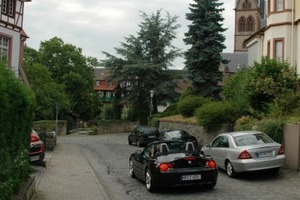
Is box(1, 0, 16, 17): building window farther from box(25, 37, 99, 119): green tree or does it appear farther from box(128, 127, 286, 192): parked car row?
box(25, 37, 99, 119): green tree

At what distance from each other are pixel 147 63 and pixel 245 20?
197 ft

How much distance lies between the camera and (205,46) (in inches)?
1516

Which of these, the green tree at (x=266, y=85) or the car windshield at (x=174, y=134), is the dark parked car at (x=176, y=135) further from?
the green tree at (x=266, y=85)

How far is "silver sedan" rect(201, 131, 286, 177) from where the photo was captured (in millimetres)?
13430

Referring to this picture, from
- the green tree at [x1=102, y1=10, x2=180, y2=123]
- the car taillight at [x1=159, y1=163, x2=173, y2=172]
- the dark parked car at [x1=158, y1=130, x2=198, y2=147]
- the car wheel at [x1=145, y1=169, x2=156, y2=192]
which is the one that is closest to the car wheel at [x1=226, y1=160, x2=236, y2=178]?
the car wheel at [x1=145, y1=169, x2=156, y2=192]

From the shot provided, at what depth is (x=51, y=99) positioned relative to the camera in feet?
176

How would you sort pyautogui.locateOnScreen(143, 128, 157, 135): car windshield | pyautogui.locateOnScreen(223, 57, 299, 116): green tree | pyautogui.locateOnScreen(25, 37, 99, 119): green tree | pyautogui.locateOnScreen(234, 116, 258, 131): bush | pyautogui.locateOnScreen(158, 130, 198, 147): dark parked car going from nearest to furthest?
pyautogui.locateOnScreen(234, 116, 258, 131): bush
pyautogui.locateOnScreen(223, 57, 299, 116): green tree
pyautogui.locateOnScreen(158, 130, 198, 147): dark parked car
pyautogui.locateOnScreen(143, 128, 157, 135): car windshield
pyautogui.locateOnScreen(25, 37, 99, 119): green tree

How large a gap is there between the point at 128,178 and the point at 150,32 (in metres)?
38.3

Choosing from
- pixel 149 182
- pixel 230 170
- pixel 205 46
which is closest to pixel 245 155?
pixel 230 170

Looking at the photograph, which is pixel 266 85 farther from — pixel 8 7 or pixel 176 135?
pixel 8 7

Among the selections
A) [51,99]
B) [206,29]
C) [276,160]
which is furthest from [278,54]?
[51,99]

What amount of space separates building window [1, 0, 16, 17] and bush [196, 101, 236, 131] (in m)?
13.8

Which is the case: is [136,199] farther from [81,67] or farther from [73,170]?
[81,67]

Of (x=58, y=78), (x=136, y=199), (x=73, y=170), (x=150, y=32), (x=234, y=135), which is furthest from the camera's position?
(x=58, y=78)
